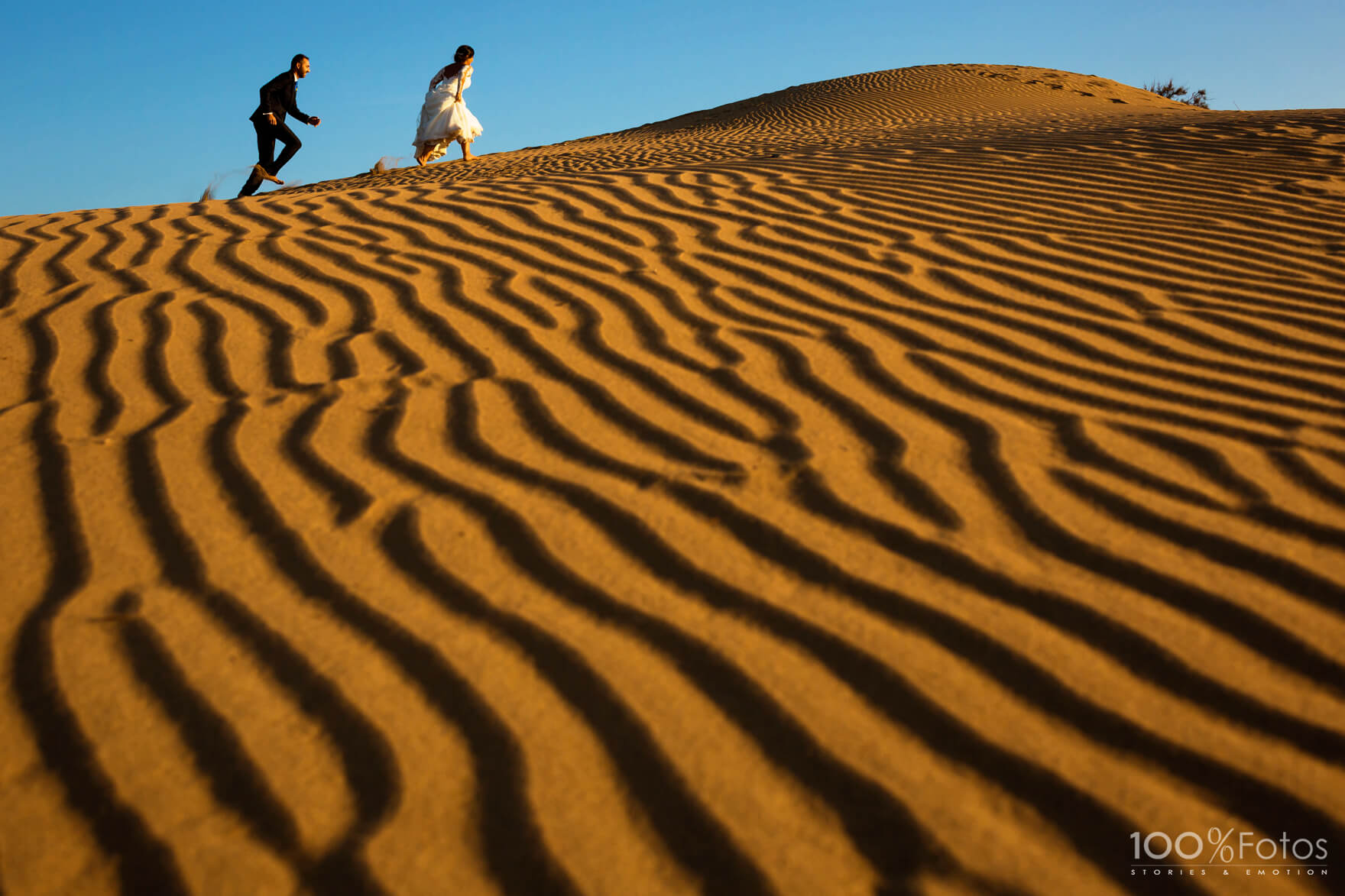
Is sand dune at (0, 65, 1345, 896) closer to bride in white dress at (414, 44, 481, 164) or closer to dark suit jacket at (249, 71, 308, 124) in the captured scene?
dark suit jacket at (249, 71, 308, 124)

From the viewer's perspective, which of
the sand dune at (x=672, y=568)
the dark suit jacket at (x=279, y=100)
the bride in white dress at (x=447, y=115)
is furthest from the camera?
the bride in white dress at (x=447, y=115)

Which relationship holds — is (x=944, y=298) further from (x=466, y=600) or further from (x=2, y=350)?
(x=2, y=350)

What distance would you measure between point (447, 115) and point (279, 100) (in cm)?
204

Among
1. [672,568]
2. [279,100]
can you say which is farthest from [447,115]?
[672,568]

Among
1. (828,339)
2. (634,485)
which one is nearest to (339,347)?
(634,485)

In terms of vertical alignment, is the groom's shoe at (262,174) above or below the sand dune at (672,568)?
above

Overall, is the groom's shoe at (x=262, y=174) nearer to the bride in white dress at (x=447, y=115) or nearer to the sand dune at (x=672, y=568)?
the bride in white dress at (x=447, y=115)

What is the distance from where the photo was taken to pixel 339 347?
9.67 ft

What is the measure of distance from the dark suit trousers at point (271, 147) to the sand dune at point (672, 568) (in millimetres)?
5800

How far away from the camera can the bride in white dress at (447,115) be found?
10078mm

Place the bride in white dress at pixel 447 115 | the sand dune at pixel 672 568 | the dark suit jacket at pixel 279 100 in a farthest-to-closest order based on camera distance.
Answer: the bride in white dress at pixel 447 115, the dark suit jacket at pixel 279 100, the sand dune at pixel 672 568

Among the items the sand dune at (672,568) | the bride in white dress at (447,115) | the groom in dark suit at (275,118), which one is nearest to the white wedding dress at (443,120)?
the bride in white dress at (447,115)

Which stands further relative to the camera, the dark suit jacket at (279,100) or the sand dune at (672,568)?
the dark suit jacket at (279,100)

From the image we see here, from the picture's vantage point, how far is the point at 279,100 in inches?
352
